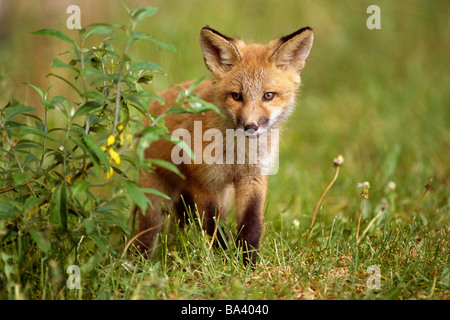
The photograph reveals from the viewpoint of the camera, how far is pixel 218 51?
3438 millimetres

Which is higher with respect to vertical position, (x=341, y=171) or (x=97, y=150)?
(x=97, y=150)

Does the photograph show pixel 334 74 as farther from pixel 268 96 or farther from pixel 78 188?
pixel 78 188

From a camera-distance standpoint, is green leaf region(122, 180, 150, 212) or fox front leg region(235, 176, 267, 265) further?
fox front leg region(235, 176, 267, 265)

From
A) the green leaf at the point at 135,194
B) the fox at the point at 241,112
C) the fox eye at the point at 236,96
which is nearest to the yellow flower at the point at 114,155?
the green leaf at the point at 135,194

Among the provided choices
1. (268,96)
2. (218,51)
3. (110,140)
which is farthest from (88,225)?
(218,51)

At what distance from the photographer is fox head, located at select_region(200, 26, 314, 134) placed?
324 centimetres

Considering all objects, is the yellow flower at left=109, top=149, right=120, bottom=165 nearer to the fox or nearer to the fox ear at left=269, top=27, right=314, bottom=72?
the fox

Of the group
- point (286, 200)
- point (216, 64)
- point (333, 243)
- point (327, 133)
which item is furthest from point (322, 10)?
point (333, 243)

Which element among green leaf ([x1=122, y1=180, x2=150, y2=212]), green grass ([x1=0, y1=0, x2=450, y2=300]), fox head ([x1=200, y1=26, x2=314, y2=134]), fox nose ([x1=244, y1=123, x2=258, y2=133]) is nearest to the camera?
green leaf ([x1=122, y1=180, x2=150, y2=212])

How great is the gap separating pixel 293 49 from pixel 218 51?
51cm

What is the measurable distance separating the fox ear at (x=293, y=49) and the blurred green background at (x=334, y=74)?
0.68m

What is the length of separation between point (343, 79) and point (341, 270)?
17.5ft

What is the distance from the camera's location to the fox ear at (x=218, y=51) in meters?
3.31

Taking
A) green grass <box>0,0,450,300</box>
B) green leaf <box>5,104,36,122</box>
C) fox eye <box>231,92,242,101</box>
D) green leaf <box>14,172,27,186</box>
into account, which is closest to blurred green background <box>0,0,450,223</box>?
green grass <box>0,0,450,300</box>
